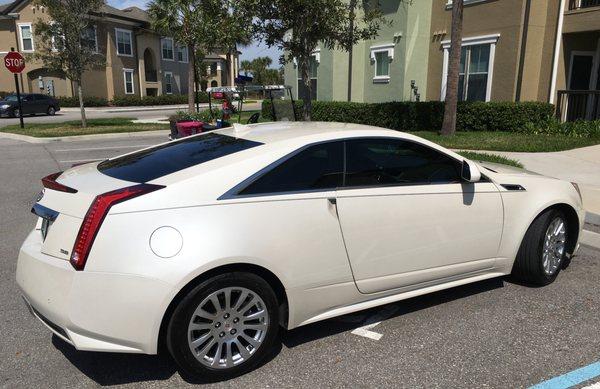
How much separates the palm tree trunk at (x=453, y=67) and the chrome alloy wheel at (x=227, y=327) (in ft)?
40.9

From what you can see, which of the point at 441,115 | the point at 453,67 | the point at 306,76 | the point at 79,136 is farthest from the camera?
the point at 79,136

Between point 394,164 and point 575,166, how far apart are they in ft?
26.7

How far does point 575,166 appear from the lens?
10.4 m

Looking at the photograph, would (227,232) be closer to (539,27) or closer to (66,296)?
(66,296)

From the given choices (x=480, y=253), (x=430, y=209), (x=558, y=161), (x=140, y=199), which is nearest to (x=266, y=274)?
(x=140, y=199)

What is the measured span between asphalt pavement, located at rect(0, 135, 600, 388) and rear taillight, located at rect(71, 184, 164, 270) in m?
0.87

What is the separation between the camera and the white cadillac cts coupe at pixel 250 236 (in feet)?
9.49

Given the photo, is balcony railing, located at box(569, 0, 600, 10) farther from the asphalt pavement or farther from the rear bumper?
the rear bumper

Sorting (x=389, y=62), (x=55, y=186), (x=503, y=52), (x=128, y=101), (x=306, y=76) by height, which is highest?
(x=503, y=52)

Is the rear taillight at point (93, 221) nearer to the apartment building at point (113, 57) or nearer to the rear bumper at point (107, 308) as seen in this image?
the rear bumper at point (107, 308)

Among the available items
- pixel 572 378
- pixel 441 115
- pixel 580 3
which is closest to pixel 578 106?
pixel 580 3

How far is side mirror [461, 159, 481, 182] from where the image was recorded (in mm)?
4023

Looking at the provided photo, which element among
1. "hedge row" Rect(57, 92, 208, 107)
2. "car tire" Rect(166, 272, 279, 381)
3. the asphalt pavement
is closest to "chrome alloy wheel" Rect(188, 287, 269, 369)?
"car tire" Rect(166, 272, 279, 381)

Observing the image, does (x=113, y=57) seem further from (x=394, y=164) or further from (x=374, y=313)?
(x=374, y=313)
